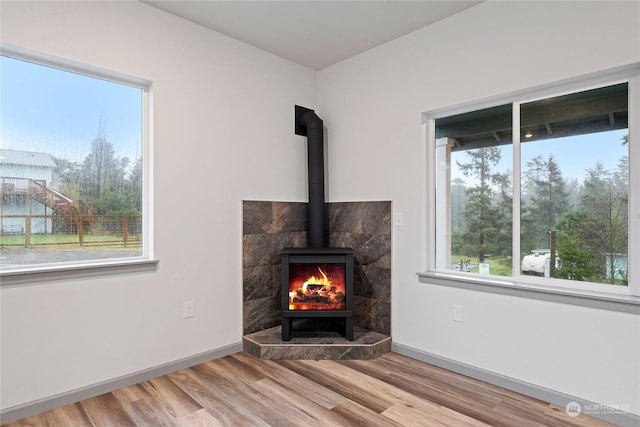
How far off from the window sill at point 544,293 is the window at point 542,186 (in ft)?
0.27

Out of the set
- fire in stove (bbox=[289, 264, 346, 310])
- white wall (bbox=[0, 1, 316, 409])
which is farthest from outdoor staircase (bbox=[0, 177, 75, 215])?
fire in stove (bbox=[289, 264, 346, 310])

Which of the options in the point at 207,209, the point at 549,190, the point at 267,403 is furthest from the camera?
the point at 207,209

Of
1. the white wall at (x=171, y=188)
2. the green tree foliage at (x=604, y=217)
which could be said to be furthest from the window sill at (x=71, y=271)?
the green tree foliage at (x=604, y=217)

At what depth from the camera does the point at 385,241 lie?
3252mm

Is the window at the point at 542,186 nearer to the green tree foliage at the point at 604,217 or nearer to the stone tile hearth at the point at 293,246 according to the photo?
the green tree foliage at the point at 604,217

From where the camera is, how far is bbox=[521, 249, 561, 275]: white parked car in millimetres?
2453

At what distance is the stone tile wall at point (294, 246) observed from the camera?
324cm

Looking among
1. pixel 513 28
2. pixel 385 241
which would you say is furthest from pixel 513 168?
pixel 385 241

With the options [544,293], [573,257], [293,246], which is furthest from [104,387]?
[573,257]

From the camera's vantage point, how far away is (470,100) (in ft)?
8.89

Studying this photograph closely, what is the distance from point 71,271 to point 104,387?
0.82 m

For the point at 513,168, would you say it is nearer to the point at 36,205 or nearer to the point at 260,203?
the point at 260,203

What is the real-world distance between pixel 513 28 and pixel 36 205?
11.1 feet

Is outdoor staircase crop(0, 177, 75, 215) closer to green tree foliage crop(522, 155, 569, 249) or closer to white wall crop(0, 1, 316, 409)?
white wall crop(0, 1, 316, 409)
